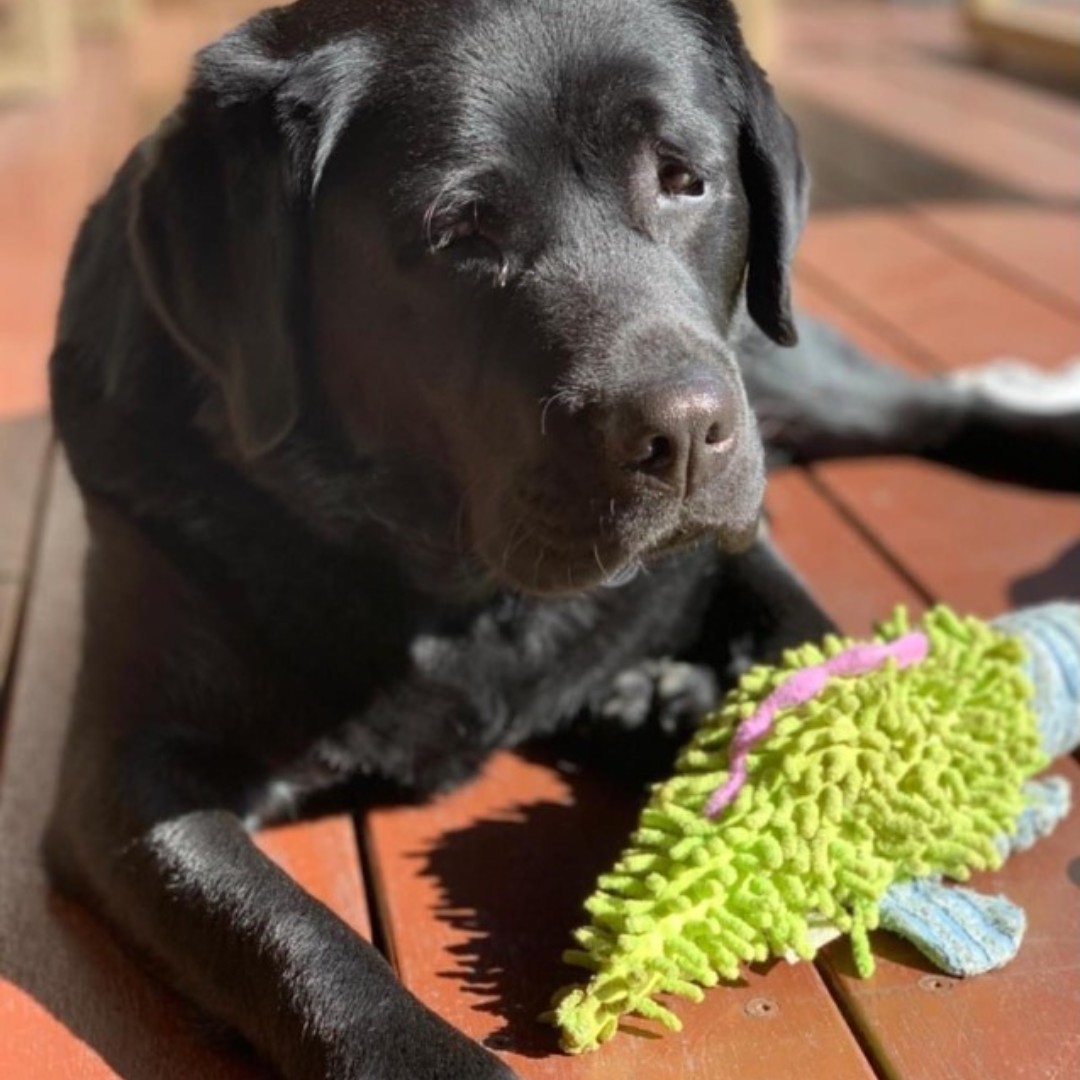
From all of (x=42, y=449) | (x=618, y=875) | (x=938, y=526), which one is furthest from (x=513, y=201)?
(x=42, y=449)

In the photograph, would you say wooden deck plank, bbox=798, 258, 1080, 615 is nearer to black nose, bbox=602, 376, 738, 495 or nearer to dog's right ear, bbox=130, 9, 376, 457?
black nose, bbox=602, 376, 738, 495

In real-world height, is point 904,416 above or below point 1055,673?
below

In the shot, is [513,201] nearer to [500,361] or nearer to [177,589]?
[500,361]

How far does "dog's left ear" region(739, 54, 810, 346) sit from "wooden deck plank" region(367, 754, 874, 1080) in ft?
1.70

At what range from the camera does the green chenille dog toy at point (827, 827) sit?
1300 millimetres

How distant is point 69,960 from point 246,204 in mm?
691

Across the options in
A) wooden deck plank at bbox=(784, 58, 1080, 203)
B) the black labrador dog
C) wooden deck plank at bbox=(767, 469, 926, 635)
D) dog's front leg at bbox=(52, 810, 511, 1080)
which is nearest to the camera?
dog's front leg at bbox=(52, 810, 511, 1080)

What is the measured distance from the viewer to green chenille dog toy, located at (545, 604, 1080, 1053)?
1300 mm

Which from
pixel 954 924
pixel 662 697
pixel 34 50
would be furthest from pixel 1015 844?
pixel 34 50

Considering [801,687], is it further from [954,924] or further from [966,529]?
[966,529]

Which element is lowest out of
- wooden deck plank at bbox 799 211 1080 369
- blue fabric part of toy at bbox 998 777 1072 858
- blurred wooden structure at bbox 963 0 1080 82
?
blurred wooden structure at bbox 963 0 1080 82

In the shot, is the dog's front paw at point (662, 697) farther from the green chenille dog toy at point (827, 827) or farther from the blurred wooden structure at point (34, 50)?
the blurred wooden structure at point (34, 50)

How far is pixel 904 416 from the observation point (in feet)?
8.14

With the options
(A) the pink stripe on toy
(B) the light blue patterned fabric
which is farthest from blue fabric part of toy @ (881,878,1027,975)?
(A) the pink stripe on toy
